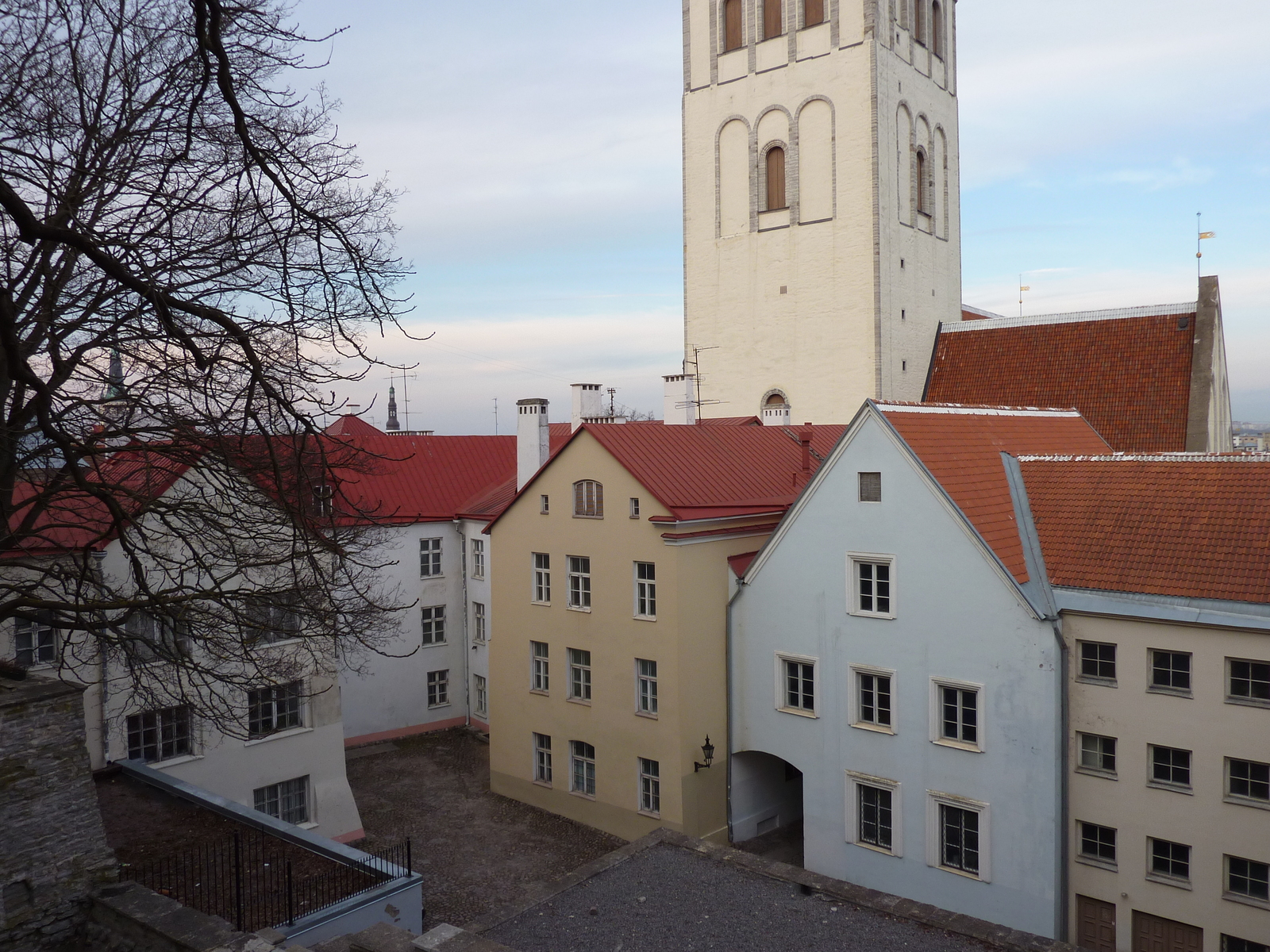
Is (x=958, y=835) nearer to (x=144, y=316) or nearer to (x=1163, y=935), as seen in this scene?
(x=1163, y=935)

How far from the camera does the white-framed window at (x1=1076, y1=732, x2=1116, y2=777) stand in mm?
17141

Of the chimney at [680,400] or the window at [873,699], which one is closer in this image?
the window at [873,699]

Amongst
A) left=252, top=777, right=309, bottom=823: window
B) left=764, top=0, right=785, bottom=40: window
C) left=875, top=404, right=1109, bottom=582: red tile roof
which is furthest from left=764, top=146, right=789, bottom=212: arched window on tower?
left=252, top=777, right=309, bottom=823: window

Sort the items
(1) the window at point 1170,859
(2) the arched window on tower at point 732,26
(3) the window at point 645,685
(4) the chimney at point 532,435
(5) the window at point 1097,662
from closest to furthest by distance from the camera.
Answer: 1. (1) the window at point 1170,859
2. (5) the window at point 1097,662
3. (3) the window at point 645,685
4. (4) the chimney at point 532,435
5. (2) the arched window on tower at point 732,26

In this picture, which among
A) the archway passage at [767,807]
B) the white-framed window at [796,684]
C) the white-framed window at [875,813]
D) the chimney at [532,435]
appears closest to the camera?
the white-framed window at [875,813]

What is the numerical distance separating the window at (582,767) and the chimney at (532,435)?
806cm

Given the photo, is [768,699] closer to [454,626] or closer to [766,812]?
[766,812]

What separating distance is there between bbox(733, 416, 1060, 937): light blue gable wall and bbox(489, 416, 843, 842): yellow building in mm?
1333

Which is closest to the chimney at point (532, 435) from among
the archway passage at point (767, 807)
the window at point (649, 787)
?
the window at point (649, 787)

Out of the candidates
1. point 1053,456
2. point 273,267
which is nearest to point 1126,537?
point 1053,456

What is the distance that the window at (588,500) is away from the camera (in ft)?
77.6

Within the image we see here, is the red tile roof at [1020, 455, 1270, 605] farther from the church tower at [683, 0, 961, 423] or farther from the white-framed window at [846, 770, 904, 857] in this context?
the church tower at [683, 0, 961, 423]

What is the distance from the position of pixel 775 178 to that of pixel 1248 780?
27.6m

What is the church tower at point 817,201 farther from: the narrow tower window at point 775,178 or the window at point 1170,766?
the window at point 1170,766
